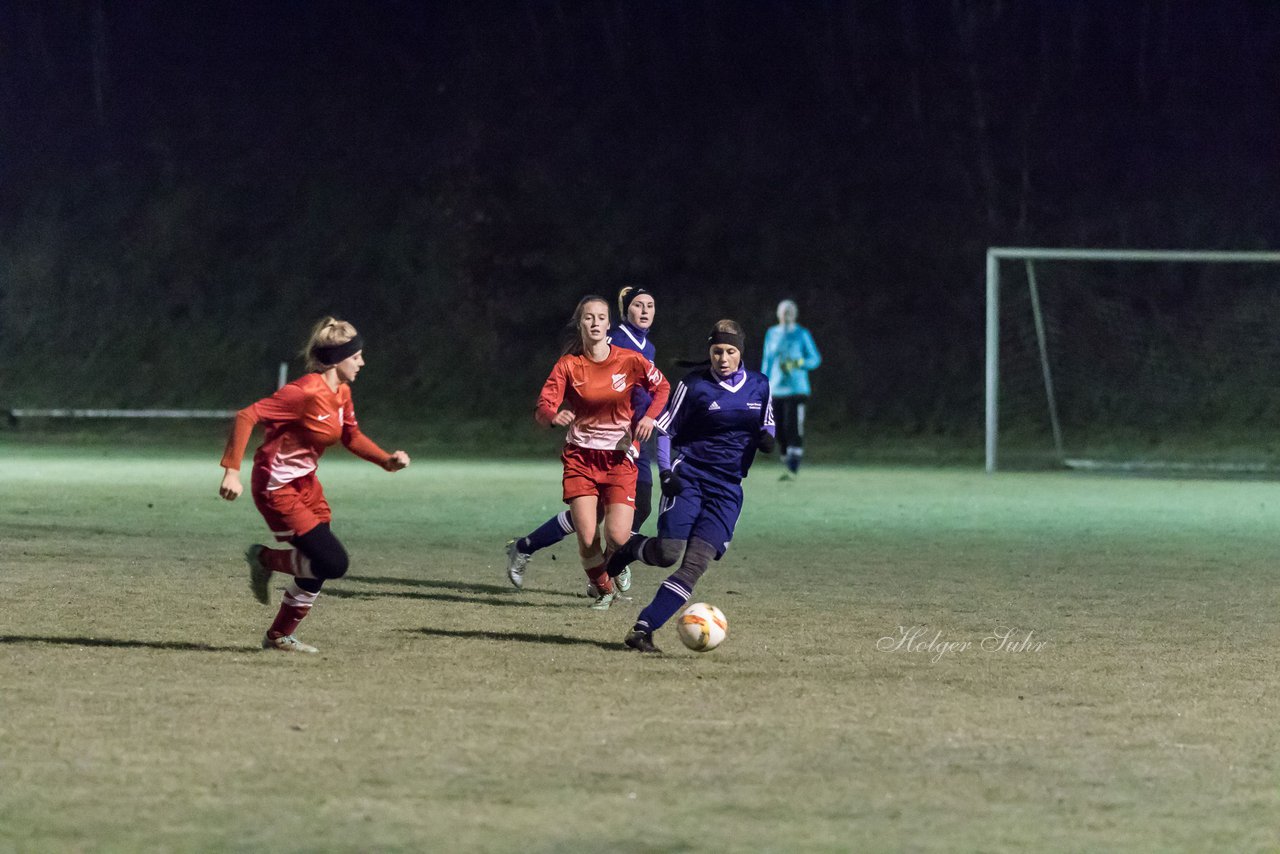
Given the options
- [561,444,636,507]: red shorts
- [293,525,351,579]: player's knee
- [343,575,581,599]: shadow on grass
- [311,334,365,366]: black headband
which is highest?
[311,334,365,366]: black headband

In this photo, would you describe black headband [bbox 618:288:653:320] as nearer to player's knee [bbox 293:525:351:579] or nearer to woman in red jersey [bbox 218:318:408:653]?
woman in red jersey [bbox 218:318:408:653]

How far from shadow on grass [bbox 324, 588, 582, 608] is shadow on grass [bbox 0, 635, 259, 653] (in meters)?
1.68

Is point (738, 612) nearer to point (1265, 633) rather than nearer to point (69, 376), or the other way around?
point (1265, 633)

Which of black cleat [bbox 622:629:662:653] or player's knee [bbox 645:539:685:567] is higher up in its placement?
player's knee [bbox 645:539:685:567]

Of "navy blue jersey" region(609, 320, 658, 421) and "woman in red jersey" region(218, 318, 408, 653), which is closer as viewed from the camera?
"woman in red jersey" region(218, 318, 408, 653)

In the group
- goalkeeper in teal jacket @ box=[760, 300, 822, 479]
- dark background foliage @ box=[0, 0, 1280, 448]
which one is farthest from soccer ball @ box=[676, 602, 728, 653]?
dark background foliage @ box=[0, 0, 1280, 448]

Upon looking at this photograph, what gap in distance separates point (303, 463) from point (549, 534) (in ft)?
8.04

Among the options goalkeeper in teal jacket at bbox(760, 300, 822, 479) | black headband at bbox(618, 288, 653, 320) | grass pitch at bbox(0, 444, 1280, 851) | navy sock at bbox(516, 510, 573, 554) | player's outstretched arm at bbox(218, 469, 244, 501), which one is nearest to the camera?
grass pitch at bbox(0, 444, 1280, 851)

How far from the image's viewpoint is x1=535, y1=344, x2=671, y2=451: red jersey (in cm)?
810

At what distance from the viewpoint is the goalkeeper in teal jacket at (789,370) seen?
742 inches

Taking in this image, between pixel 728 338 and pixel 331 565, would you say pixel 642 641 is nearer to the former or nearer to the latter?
pixel 331 565

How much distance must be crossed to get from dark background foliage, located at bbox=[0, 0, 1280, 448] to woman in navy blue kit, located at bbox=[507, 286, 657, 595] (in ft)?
68.7

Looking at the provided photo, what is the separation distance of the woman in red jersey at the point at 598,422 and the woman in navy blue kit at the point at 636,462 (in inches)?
23.1

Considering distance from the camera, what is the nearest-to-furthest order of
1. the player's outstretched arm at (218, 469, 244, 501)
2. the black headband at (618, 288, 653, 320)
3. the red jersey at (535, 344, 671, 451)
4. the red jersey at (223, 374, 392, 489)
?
1. the player's outstretched arm at (218, 469, 244, 501)
2. the red jersey at (223, 374, 392, 489)
3. the red jersey at (535, 344, 671, 451)
4. the black headband at (618, 288, 653, 320)
